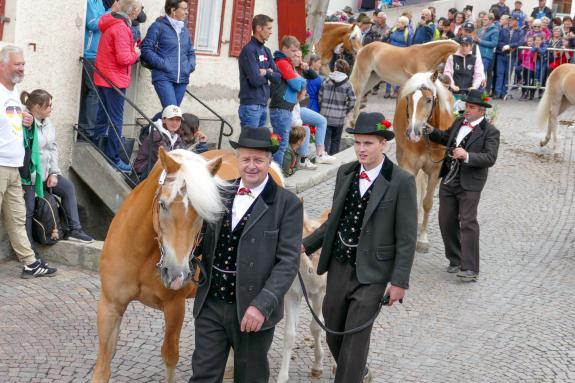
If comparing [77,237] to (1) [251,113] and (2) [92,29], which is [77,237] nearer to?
(2) [92,29]

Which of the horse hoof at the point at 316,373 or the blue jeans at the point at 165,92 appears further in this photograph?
the blue jeans at the point at 165,92

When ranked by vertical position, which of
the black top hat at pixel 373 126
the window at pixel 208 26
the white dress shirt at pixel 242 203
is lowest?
the white dress shirt at pixel 242 203

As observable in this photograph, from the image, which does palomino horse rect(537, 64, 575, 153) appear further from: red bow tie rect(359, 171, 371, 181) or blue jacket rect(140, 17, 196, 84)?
red bow tie rect(359, 171, 371, 181)

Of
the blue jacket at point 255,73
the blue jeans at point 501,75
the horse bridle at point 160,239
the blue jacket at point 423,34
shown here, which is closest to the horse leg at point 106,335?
the horse bridle at point 160,239

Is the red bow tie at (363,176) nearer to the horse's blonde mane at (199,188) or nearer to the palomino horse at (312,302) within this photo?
the horse's blonde mane at (199,188)

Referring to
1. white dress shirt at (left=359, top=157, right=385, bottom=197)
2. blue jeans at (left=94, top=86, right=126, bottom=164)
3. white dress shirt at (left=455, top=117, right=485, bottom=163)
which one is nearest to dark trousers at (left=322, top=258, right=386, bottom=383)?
white dress shirt at (left=359, top=157, right=385, bottom=197)

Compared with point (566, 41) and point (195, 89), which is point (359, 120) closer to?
point (195, 89)

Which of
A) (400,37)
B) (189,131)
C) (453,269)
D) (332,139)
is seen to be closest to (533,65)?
(400,37)

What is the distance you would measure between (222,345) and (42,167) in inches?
179

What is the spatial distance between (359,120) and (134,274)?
177 cm

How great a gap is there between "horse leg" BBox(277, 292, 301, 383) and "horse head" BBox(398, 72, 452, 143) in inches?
171

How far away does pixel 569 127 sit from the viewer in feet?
69.2

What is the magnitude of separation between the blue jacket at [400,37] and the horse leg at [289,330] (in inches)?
718

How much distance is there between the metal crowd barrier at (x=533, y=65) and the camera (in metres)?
25.8
